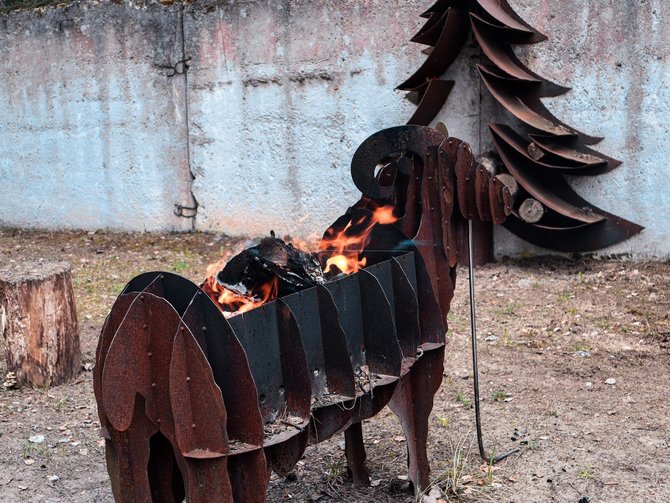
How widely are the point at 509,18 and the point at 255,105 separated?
9.78 ft

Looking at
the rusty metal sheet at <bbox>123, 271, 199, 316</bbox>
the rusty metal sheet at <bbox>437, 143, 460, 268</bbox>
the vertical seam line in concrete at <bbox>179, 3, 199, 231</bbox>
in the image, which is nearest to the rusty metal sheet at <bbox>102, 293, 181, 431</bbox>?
the rusty metal sheet at <bbox>123, 271, 199, 316</bbox>

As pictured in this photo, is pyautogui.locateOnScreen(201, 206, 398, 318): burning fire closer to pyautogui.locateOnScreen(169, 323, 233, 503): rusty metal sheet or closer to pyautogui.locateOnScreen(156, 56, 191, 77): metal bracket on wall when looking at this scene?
pyautogui.locateOnScreen(169, 323, 233, 503): rusty metal sheet

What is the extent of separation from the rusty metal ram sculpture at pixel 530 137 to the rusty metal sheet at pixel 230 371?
5198 mm

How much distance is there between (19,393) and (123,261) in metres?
3.50

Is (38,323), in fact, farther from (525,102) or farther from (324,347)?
(525,102)

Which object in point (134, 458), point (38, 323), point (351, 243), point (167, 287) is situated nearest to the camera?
point (134, 458)

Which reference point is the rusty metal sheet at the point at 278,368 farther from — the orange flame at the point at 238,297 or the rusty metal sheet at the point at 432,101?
the rusty metal sheet at the point at 432,101

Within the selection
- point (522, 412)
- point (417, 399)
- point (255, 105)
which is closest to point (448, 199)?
point (417, 399)

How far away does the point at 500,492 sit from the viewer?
3855 mm

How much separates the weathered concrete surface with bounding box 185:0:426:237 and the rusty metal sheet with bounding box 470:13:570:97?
848 mm

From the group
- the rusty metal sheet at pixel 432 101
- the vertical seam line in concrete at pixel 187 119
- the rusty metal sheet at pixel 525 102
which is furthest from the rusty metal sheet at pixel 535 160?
the vertical seam line in concrete at pixel 187 119

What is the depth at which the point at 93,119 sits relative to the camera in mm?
9898

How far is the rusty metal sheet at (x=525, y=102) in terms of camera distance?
23.8 feet

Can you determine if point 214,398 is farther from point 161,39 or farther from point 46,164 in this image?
point 46,164
